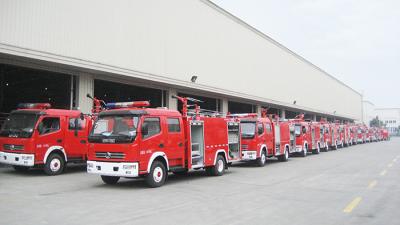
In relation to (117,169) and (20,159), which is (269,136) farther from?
(20,159)

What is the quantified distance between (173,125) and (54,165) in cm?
514

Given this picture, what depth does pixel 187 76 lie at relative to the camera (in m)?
27.6

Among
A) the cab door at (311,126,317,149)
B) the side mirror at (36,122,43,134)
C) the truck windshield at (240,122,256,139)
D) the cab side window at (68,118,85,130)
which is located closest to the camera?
the side mirror at (36,122,43,134)

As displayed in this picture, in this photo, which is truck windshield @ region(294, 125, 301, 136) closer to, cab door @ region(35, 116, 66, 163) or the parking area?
the parking area

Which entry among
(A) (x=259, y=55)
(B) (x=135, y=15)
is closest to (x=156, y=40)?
(B) (x=135, y=15)

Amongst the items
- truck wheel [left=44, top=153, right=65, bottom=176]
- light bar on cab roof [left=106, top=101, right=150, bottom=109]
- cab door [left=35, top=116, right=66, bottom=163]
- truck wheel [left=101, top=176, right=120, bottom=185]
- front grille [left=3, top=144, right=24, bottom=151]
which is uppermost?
light bar on cab roof [left=106, top=101, right=150, bottom=109]

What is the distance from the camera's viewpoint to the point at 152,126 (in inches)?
496

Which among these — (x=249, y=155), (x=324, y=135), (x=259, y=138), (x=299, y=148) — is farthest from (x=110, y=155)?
Answer: (x=324, y=135)

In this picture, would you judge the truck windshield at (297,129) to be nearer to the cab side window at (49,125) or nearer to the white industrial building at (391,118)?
the cab side window at (49,125)

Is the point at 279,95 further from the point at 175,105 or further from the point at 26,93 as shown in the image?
the point at 26,93

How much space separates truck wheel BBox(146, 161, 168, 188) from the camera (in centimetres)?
1229

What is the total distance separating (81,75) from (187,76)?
8626 mm

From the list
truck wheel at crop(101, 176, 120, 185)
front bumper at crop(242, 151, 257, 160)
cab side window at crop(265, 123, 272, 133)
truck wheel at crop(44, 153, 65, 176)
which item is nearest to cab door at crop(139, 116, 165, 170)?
truck wheel at crop(101, 176, 120, 185)

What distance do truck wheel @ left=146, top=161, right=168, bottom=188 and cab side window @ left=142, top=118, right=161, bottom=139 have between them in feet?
2.96
